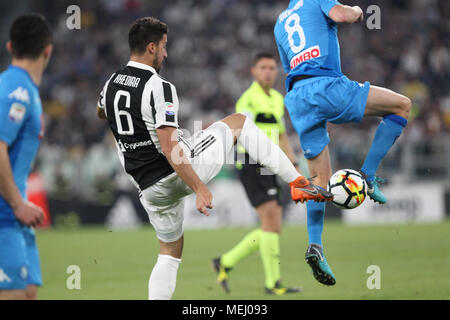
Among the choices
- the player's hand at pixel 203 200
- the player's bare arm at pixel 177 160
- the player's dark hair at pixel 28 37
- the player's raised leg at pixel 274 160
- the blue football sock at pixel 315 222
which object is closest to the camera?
the player's dark hair at pixel 28 37

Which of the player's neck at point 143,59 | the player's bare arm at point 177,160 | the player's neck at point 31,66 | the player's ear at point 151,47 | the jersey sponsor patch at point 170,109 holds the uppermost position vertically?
the player's ear at point 151,47

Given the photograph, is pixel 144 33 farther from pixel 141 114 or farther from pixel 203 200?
pixel 203 200

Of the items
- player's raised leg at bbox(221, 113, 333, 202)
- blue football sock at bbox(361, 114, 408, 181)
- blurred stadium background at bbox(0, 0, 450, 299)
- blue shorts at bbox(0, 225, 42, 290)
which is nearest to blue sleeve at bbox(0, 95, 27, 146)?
blue shorts at bbox(0, 225, 42, 290)

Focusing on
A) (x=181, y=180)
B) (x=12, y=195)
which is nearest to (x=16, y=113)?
(x=12, y=195)

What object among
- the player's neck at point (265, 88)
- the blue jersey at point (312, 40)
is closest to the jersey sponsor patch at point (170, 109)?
the blue jersey at point (312, 40)

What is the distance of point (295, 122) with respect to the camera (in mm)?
6461

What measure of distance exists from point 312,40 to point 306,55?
0.15 meters

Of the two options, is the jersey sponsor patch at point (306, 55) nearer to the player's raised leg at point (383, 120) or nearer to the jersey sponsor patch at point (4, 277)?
the player's raised leg at point (383, 120)

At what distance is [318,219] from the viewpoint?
666cm

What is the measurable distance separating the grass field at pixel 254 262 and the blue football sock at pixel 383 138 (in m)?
1.44

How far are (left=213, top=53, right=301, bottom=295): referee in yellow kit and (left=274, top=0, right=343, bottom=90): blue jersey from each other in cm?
259

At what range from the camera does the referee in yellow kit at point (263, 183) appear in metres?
8.66

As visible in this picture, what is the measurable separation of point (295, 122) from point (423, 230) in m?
9.13
